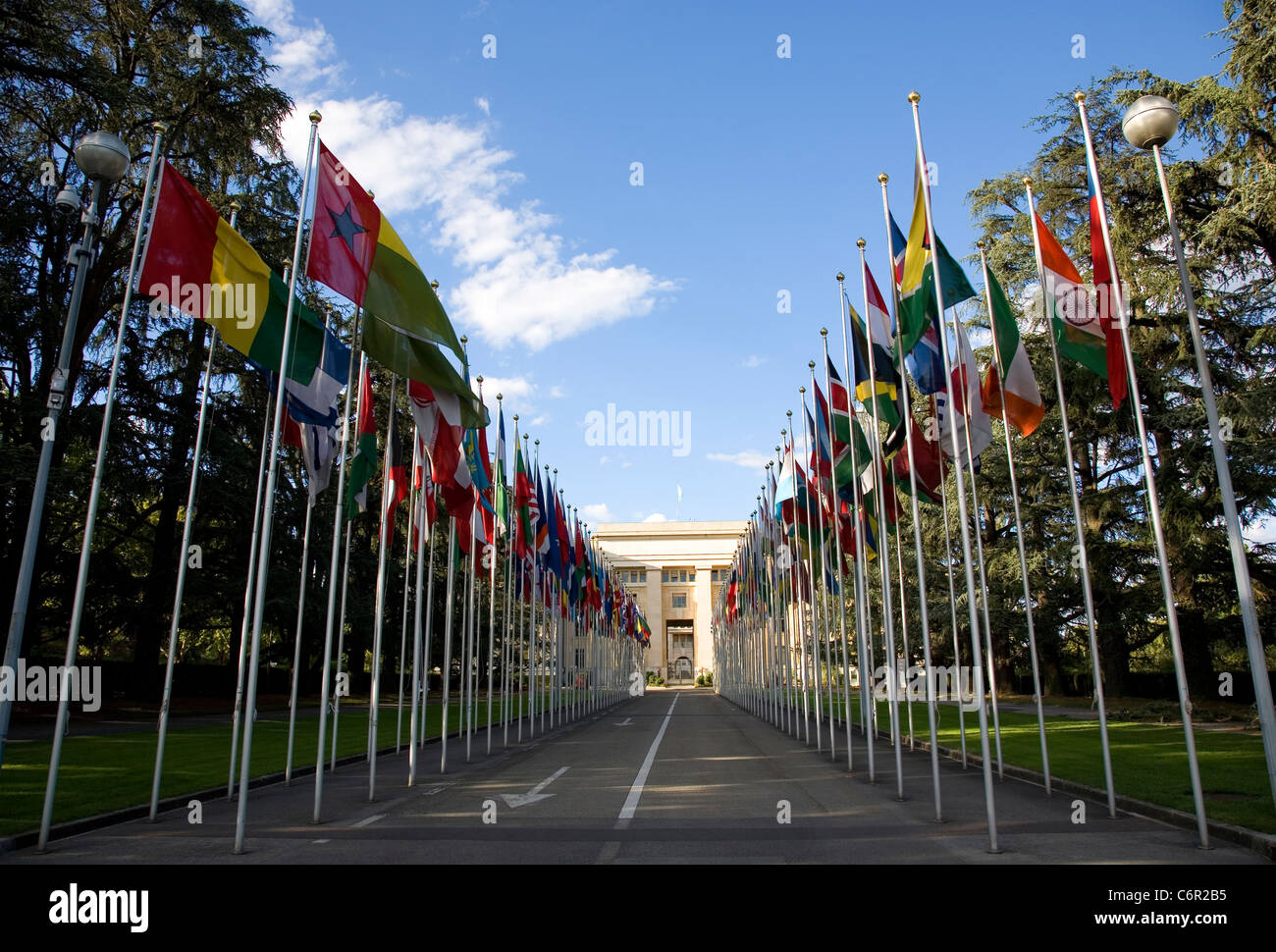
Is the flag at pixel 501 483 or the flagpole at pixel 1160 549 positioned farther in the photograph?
the flag at pixel 501 483

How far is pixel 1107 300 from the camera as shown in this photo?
1091cm

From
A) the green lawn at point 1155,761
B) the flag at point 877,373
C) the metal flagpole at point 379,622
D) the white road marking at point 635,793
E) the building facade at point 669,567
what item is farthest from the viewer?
the building facade at point 669,567

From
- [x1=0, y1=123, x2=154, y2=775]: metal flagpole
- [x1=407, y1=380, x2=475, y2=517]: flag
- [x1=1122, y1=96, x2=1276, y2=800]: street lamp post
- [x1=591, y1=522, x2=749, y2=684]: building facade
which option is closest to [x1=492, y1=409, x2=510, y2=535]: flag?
[x1=407, y1=380, x2=475, y2=517]: flag

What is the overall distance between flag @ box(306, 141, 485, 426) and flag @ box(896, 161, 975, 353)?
637 centimetres

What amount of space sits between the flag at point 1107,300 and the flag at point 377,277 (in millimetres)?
8458

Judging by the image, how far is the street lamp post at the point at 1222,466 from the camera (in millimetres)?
8438

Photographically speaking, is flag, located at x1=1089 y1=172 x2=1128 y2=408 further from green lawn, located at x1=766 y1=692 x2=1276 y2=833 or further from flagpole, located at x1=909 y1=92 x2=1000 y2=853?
green lawn, located at x1=766 y1=692 x2=1276 y2=833

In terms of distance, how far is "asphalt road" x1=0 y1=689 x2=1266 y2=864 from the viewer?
27.8 ft

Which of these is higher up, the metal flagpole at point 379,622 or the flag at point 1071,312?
the flag at point 1071,312

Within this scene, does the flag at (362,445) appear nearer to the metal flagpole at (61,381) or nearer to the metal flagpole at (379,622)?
the metal flagpole at (379,622)

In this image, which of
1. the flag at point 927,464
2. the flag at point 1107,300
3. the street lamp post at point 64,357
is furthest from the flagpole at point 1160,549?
the street lamp post at point 64,357

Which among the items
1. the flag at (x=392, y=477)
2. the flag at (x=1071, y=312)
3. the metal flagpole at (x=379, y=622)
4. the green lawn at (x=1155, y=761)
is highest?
the flag at (x=1071, y=312)
